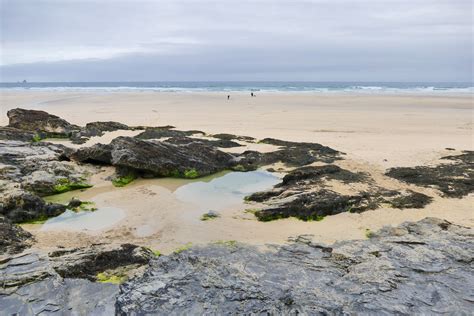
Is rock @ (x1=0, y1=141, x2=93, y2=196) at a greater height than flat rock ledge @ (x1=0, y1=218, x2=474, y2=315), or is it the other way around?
rock @ (x1=0, y1=141, x2=93, y2=196)

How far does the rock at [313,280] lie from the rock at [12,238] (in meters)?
2.69

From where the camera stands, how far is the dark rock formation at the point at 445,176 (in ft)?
37.3

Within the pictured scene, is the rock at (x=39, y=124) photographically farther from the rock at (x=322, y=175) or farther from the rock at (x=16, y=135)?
the rock at (x=322, y=175)

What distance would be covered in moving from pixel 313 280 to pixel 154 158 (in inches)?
301

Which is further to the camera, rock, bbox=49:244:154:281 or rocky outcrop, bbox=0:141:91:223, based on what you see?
rocky outcrop, bbox=0:141:91:223

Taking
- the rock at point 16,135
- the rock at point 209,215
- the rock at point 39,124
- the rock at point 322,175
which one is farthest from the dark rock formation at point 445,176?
the rock at point 39,124

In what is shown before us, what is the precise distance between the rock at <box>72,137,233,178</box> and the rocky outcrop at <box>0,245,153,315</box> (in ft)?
17.4

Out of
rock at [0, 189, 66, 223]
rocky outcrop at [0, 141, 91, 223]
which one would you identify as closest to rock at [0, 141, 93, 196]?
rocky outcrop at [0, 141, 91, 223]

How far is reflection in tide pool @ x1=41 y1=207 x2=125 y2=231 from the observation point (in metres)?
8.79

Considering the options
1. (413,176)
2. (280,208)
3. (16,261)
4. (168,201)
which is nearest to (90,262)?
(16,261)

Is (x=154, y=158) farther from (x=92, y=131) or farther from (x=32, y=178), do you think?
(x=92, y=131)

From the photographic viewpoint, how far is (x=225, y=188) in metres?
11.9

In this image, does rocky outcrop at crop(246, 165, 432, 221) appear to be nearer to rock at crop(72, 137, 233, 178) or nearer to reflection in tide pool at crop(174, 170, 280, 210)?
reflection in tide pool at crop(174, 170, 280, 210)

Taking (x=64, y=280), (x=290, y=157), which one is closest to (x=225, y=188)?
(x=290, y=157)
